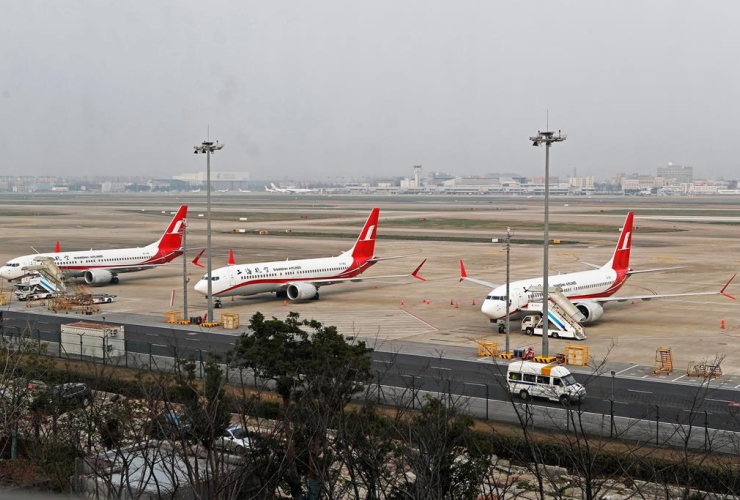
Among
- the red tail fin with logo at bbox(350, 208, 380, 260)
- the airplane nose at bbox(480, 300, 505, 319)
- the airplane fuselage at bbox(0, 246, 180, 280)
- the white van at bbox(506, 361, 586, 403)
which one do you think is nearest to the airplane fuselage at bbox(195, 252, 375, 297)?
the red tail fin with logo at bbox(350, 208, 380, 260)

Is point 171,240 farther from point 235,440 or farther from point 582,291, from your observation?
point 235,440

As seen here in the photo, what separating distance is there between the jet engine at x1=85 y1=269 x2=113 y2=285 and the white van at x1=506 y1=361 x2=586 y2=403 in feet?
198

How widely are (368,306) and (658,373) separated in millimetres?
32445

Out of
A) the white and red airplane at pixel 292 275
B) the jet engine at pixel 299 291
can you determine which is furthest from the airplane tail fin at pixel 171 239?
the jet engine at pixel 299 291

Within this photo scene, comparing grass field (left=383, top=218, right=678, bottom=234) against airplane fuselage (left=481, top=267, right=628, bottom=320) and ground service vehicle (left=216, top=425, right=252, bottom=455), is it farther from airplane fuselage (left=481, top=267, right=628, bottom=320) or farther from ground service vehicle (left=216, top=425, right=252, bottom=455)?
ground service vehicle (left=216, top=425, right=252, bottom=455)

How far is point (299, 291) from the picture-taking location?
79.5m

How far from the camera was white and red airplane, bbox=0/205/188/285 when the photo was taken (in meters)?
90.0

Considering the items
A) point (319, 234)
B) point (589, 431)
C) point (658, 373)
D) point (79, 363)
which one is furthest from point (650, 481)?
point (319, 234)

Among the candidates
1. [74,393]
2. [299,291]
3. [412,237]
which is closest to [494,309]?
[299,291]

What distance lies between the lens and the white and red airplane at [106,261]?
9000 centimetres

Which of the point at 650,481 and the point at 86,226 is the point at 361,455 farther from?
the point at 86,226

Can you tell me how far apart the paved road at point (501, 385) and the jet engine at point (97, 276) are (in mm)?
29815

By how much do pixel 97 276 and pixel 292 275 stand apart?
82.1 feet

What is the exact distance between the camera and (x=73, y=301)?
7694cm
